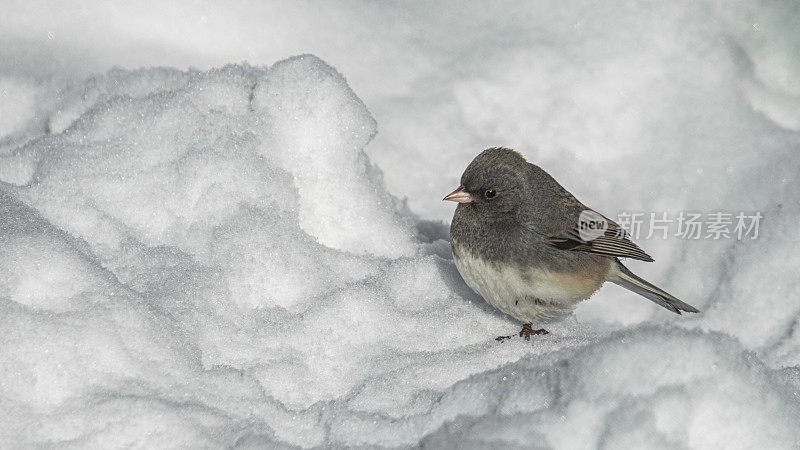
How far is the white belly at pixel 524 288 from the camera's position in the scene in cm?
299

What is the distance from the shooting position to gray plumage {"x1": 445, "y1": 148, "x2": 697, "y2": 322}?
3.00 metres

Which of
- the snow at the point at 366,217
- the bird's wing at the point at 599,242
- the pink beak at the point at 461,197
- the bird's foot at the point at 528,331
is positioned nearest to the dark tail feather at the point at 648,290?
the bird's wing at the point at 599,242

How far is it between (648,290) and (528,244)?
704 mm

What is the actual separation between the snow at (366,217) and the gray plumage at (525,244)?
21cm

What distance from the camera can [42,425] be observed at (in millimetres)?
2172

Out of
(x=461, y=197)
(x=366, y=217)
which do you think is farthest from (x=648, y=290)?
(x=366, y=217)

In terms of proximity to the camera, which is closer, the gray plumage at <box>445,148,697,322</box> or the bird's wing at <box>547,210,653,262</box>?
the gray plumage at <box>445,148,697,322</box>

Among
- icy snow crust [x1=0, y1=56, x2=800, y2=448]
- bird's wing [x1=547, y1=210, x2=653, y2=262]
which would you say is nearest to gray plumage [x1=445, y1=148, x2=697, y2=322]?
bird's wing [x1=547, y1=210, x2=653, y2=262]

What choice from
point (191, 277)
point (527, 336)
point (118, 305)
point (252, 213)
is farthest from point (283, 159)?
point (527, 336)

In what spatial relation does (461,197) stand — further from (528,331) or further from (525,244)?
(528,331)

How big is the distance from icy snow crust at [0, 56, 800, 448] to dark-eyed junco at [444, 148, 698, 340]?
202mm

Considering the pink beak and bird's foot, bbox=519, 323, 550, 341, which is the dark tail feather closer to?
bird's foot, bbox=519, 323, 550, 341

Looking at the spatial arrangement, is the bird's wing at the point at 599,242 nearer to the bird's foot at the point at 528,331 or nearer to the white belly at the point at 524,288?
the white belly at the point at 524,288

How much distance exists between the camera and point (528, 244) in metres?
3.04
